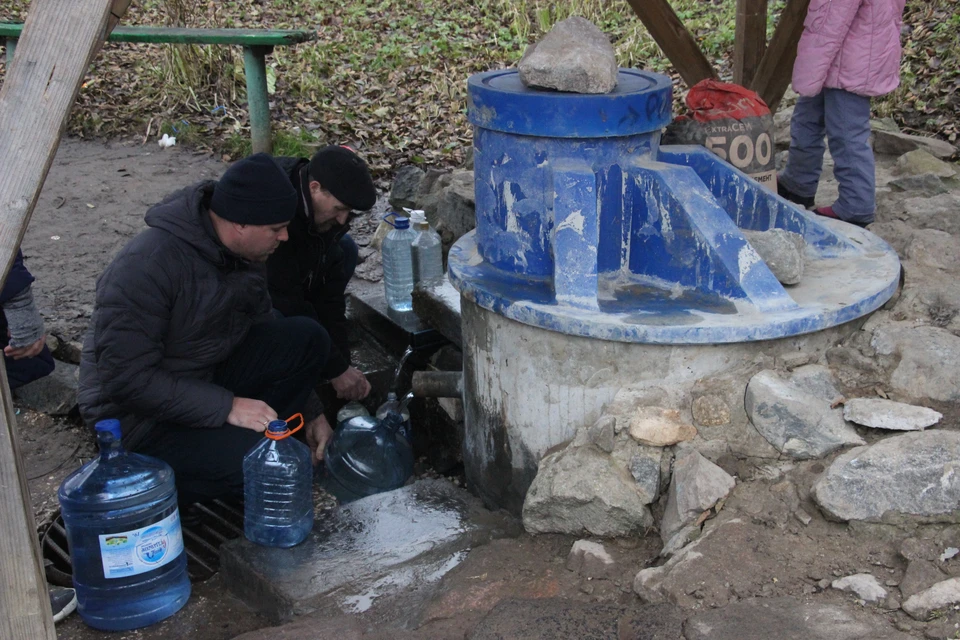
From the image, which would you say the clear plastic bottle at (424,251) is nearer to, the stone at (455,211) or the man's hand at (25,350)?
the stone at (455,211)

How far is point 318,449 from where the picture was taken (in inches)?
166

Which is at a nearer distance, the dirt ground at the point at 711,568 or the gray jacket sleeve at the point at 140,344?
the dirt ground at the point at 711,568

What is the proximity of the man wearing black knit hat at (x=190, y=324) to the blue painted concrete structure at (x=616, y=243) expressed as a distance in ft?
2.70

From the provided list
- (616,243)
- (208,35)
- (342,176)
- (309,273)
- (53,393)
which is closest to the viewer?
(616,243)

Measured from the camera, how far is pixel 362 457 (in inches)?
172

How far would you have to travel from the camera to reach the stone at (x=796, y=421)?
9.34ft

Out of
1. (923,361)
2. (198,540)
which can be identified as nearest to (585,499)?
(923,361)

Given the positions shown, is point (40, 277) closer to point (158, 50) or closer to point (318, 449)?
point (318, 449)

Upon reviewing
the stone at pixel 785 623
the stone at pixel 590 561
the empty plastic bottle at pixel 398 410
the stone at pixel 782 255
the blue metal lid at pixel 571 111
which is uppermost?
the blue metal lid at pixel 571 111

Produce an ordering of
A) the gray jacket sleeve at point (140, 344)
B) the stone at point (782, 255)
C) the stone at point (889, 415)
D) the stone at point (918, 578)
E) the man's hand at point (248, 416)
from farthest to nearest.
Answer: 1. the man's hand at point (248, 416)
2. the gray jacket sleeve at point (140, 344)
3. the stone at point (782, 255)
4. the stone at point (889, 415)
5. the stone at point (918, 578)

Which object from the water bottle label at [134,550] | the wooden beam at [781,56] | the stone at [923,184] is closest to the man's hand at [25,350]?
the water bottle label at [134,550]

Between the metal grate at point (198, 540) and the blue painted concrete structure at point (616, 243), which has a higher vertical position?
the blue painted concrete structure at point (616, 243)

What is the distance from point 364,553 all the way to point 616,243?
1397mm

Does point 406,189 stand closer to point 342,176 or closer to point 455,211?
point 455,211
